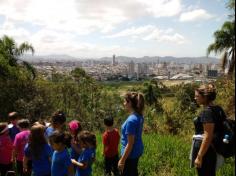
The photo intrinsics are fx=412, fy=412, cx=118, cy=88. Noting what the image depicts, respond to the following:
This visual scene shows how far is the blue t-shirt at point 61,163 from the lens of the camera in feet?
17.6

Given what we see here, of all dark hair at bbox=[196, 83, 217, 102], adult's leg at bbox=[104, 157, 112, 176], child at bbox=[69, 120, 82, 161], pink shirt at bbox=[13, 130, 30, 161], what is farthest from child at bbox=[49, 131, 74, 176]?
adult's leg at bbox=[104, 157, 112, 176]

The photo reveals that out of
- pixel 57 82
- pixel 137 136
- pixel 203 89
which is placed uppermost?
pixel 203 89

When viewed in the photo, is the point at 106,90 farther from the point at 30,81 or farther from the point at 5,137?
the point at 5,137

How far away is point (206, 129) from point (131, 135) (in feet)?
3.50

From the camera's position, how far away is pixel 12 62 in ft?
89.0

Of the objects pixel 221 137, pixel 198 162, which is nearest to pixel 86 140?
pixel 198 162

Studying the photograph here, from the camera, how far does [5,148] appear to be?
7.18m

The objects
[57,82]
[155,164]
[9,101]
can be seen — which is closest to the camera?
[155,164]

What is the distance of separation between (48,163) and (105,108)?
26.8 metres

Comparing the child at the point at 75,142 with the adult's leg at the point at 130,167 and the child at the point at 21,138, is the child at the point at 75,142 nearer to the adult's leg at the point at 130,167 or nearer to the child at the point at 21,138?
the child at the point at 21,138

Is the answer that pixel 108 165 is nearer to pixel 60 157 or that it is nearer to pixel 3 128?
pixel 3 128

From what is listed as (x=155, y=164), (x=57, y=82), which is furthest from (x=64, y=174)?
(x=57, y=82)

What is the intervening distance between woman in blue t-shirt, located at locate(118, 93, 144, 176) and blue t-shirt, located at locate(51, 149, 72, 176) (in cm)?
A: 70

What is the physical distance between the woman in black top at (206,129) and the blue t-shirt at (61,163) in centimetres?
166
